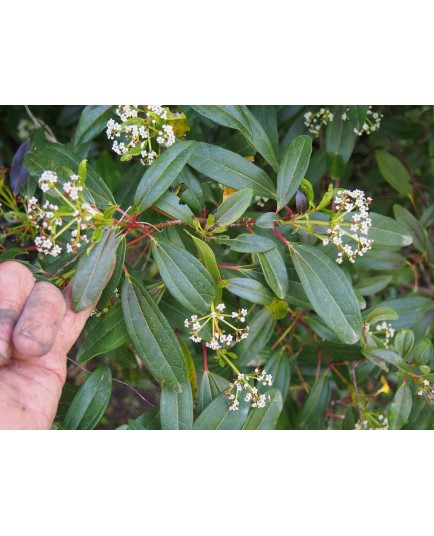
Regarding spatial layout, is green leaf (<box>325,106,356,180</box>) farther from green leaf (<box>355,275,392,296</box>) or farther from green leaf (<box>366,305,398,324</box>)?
green leaf (<box>366,305,398,324</box>)

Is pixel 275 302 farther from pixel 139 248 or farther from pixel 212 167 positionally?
pixel 139 248

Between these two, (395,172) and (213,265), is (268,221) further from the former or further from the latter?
(395,172)

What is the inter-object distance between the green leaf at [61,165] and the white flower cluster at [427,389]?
39.3 inches

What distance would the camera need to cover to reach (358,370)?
6.23ft

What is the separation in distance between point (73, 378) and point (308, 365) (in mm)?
862

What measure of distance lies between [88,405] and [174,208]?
0.59 metres

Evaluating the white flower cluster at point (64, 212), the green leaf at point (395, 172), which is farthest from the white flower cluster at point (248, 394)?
the green leaf at point (395, 172)

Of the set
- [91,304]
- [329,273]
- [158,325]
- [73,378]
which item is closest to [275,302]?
[329,273]

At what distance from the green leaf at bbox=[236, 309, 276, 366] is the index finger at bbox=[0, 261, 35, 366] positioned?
0.69m

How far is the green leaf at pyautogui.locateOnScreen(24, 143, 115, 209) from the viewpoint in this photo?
52.7 inches

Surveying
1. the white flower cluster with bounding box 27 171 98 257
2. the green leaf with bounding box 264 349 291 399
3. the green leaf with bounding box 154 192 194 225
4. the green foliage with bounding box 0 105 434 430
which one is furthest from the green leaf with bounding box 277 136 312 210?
the green leaf with bounding box 264 349 291 399

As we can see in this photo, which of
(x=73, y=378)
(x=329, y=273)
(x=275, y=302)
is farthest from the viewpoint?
(x=73, y=378)

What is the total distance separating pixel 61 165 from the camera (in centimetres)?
132

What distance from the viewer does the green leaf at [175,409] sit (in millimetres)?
1434
